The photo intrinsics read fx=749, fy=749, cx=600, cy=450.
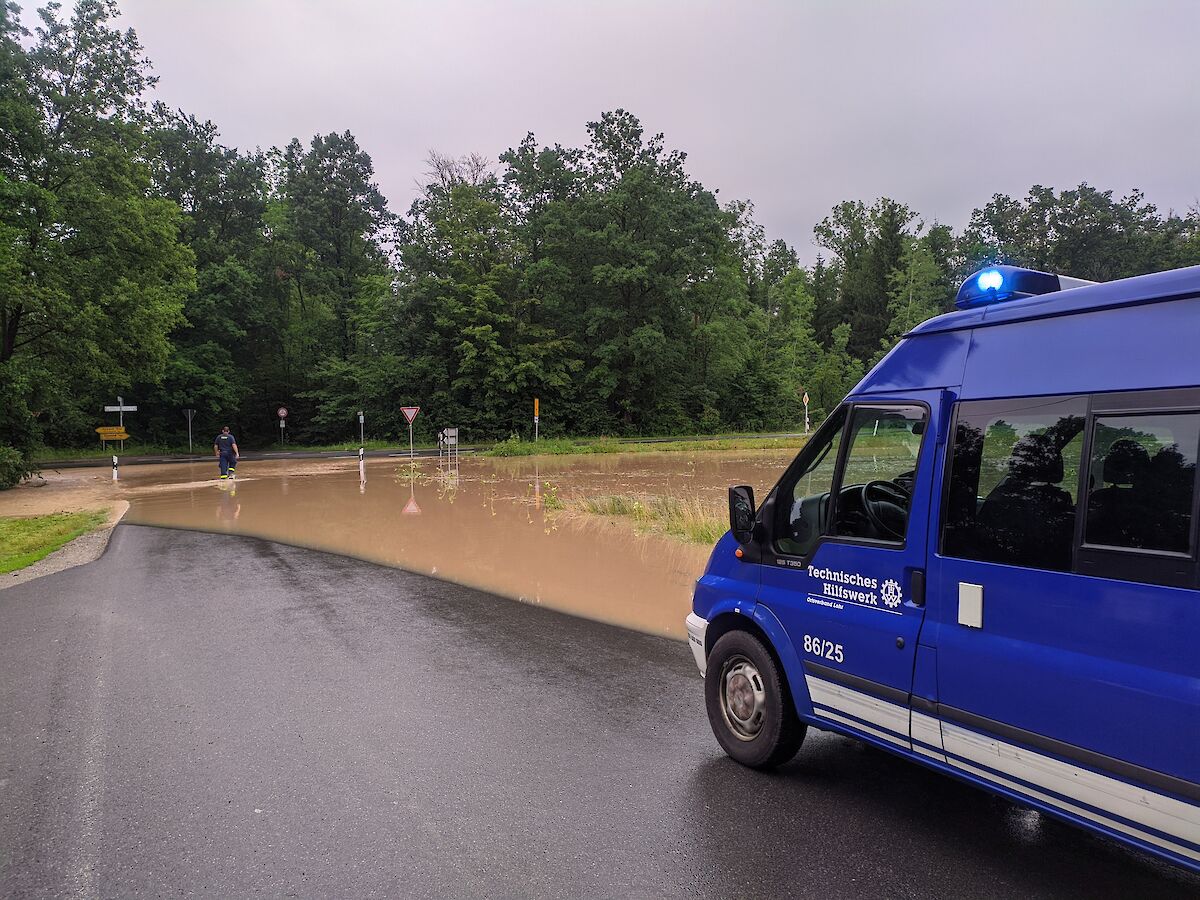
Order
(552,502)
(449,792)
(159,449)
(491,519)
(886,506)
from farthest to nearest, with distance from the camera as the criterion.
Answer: (159,449) < (552,502) < (491,519) < (449,792) < (886,506)

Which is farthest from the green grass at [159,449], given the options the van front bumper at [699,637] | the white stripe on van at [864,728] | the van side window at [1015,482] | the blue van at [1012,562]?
the van side window at [1015,482]

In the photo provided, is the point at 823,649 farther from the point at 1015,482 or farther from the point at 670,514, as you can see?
the point at 670,514

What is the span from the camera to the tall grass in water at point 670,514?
12.9 meters

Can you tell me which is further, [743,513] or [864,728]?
[743,513]

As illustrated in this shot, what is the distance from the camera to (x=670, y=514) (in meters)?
14.8

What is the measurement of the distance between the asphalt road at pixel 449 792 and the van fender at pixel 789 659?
1.51 feet

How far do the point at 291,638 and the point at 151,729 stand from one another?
220 centimetres

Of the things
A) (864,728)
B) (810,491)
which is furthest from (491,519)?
(864,728)

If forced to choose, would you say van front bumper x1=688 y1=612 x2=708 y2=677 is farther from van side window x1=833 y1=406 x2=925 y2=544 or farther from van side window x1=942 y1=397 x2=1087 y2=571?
van side window x1=942 y1=397 x2=1087 y2=571

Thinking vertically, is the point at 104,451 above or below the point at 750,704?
above

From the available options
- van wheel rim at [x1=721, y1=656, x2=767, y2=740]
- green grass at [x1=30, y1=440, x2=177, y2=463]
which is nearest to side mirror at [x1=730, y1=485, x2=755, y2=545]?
van wheel rim at [x1=721, y1=656, x2=767, y2=740]

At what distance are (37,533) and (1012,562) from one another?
16574 millimetres

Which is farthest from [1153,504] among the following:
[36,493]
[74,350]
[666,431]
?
[666,431]

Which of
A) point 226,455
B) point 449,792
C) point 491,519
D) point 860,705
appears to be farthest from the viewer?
point 226,455
